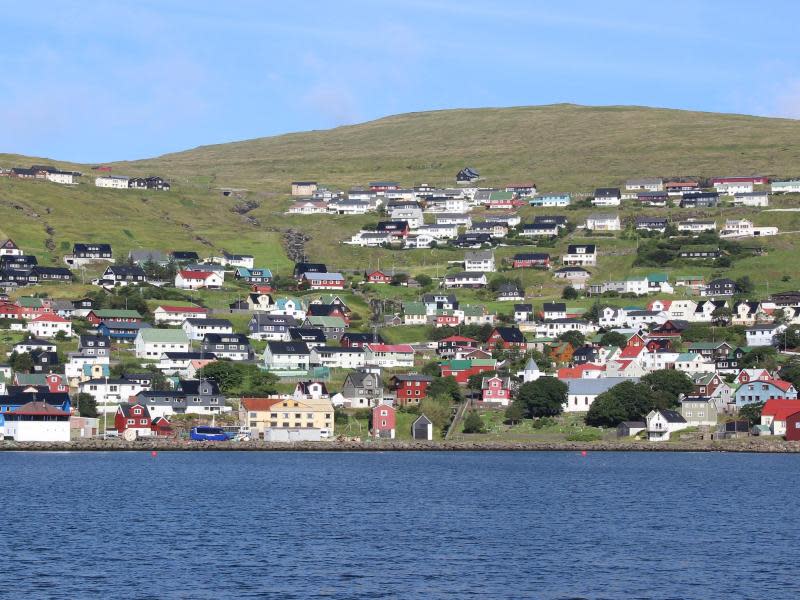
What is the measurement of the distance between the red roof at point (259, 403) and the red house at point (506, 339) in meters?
29.5

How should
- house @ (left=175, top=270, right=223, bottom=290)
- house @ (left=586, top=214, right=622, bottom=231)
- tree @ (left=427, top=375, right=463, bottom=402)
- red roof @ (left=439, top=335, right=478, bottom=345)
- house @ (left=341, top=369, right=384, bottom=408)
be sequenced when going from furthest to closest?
1. house @ (left=586, top=214, right=622, bottom=231)
2. house @ (left=175, top=270, right=223, bottom=290)
3. red roof @ (left=439, top=335, right=478, bottom=345)
4. house @ (left=341, top=369, right=384, bottom=408)
5. tree @ (left=427, top=375, right=463, bottom=402)

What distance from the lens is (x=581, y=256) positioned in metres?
153

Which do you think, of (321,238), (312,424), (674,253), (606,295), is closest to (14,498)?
(312,424)

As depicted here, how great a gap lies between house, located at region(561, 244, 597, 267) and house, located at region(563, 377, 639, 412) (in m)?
49.4

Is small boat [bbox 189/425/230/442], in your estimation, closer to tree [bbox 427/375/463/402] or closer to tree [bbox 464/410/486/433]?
tree [bbox 427/375/463/402]

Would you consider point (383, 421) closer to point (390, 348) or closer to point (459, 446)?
point (459, 446)

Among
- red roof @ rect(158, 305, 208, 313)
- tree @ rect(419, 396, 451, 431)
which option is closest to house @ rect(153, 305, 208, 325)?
red roof @ rect(158, 305, 208, 313)

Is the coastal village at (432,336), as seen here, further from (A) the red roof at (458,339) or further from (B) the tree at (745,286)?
(B) the tree at (745,286)

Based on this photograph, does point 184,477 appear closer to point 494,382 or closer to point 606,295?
point 494,382

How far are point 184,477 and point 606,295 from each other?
80.1 meters

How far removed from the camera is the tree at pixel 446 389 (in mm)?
103438

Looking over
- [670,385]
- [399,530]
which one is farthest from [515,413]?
[399,530]

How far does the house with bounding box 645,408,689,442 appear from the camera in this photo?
95.0 meters

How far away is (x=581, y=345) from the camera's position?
12075 centimetres
